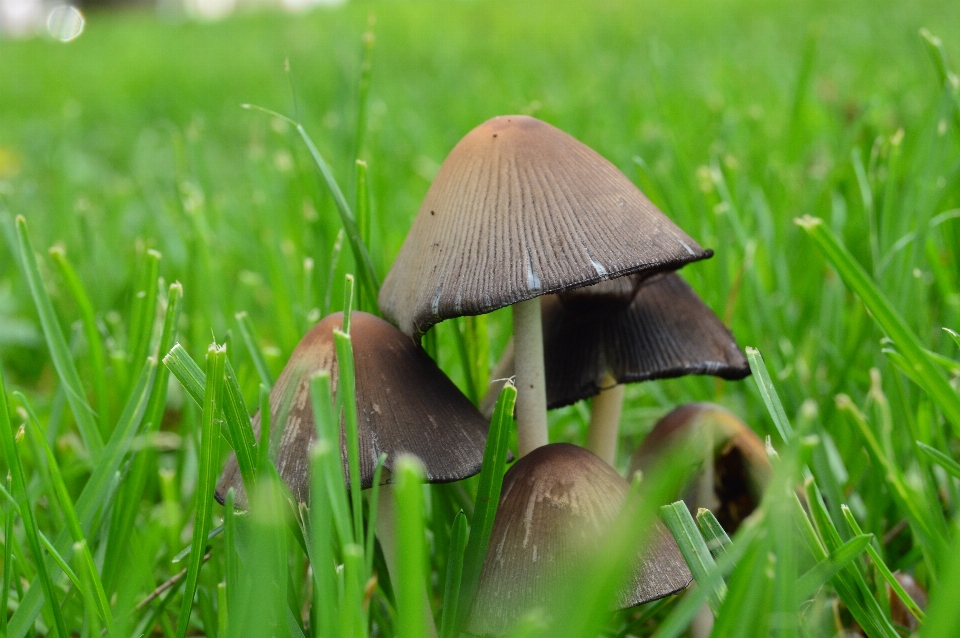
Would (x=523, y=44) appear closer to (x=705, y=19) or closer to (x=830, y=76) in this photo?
(x=705, y=19)

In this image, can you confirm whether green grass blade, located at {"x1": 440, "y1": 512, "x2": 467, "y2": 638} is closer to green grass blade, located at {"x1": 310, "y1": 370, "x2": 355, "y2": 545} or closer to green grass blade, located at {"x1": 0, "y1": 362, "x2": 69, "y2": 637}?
green grass blade, located at {"x1": 310, "y1": 370, "x2": 355, "y2": 545}

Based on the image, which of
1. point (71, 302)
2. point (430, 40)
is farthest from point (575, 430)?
point (430, 40)

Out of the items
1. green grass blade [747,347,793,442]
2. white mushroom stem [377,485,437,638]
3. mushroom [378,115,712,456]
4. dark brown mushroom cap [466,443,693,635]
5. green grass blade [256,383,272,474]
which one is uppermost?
mushroom [378,115,712,456]

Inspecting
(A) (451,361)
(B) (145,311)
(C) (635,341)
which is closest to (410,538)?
(C) (635,341)

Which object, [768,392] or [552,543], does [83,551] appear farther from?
[768,392]

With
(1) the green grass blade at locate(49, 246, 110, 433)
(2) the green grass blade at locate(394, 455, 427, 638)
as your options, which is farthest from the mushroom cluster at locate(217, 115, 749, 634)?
(1) the green grass blade at locate(49, 246, 110, 433)

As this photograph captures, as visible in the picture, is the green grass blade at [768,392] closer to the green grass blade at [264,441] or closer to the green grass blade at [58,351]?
the green grass blade at [264,441]
